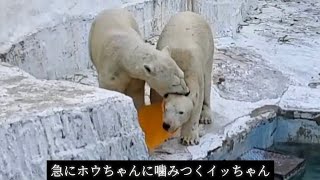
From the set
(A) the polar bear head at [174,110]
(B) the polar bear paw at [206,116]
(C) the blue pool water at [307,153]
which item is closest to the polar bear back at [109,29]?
(A) the polar bear head at [174,110]

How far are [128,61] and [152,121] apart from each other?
0.79 metres

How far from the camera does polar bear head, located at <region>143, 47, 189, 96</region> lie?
4.86 metres

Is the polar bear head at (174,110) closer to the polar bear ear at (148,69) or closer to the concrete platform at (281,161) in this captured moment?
the polar bear ear at (148,69)

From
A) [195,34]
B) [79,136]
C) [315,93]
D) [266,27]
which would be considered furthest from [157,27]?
[79,136]

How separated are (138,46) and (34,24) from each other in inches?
66.1

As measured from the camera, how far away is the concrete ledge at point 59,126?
3814 mm

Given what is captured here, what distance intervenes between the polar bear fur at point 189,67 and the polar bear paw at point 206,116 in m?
0.09

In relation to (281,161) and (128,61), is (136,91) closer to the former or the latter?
(128,61)

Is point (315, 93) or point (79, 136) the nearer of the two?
point (79, 136)

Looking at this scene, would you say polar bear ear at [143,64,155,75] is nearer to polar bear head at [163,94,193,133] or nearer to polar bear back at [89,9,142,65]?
polar bear head at [163,94,193,133]

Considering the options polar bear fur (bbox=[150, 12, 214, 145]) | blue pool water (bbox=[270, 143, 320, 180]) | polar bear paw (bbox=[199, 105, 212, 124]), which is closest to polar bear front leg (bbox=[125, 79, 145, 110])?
polar bear fur (bbox=[150, 12, 214, 145])

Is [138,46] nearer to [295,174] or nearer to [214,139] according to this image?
[214,139]

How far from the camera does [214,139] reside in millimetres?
5461

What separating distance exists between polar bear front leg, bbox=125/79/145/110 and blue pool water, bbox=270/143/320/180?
3.97 ft
